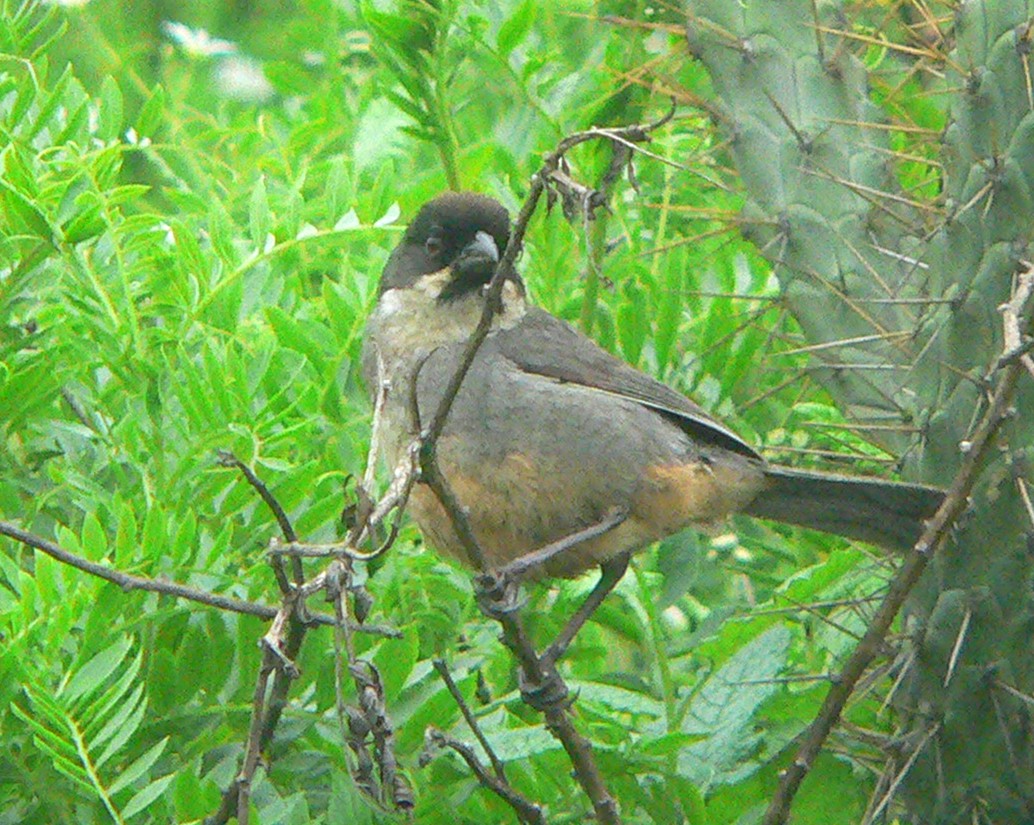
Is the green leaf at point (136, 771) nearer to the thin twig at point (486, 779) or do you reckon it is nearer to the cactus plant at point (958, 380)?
the thin twig at point (486, 779)

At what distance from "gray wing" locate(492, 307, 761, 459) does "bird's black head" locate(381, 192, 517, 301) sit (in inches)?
7.4

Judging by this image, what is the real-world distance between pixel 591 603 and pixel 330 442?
2.06 feet

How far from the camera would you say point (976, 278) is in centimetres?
A: 347

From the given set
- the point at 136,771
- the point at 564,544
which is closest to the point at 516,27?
the point at 564,544

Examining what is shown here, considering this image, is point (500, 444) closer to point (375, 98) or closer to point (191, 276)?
point (191, 276)

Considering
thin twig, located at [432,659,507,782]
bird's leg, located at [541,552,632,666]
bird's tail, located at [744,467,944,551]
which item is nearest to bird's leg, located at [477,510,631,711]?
bird's leg, located at [541,552,632,666]

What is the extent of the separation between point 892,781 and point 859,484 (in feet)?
2.09

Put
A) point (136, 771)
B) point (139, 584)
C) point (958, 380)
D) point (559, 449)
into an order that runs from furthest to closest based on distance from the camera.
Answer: point (559, 449)
point (958, 380)
point (136, 771)
point (139, 584)

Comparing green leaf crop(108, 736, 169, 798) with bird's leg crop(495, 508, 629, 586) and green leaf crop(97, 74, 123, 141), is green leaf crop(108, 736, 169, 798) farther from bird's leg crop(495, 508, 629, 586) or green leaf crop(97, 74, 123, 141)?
green leaf crop(97, 74, 123, 141)

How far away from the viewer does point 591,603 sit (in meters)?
3.78

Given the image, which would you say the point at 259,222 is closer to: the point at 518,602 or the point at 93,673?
the point at 518,602

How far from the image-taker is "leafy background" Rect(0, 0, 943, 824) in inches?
118

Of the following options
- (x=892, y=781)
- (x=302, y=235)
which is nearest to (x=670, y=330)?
(x=302, y=235)

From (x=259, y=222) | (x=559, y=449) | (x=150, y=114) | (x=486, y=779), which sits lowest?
(x=559, y=449)
